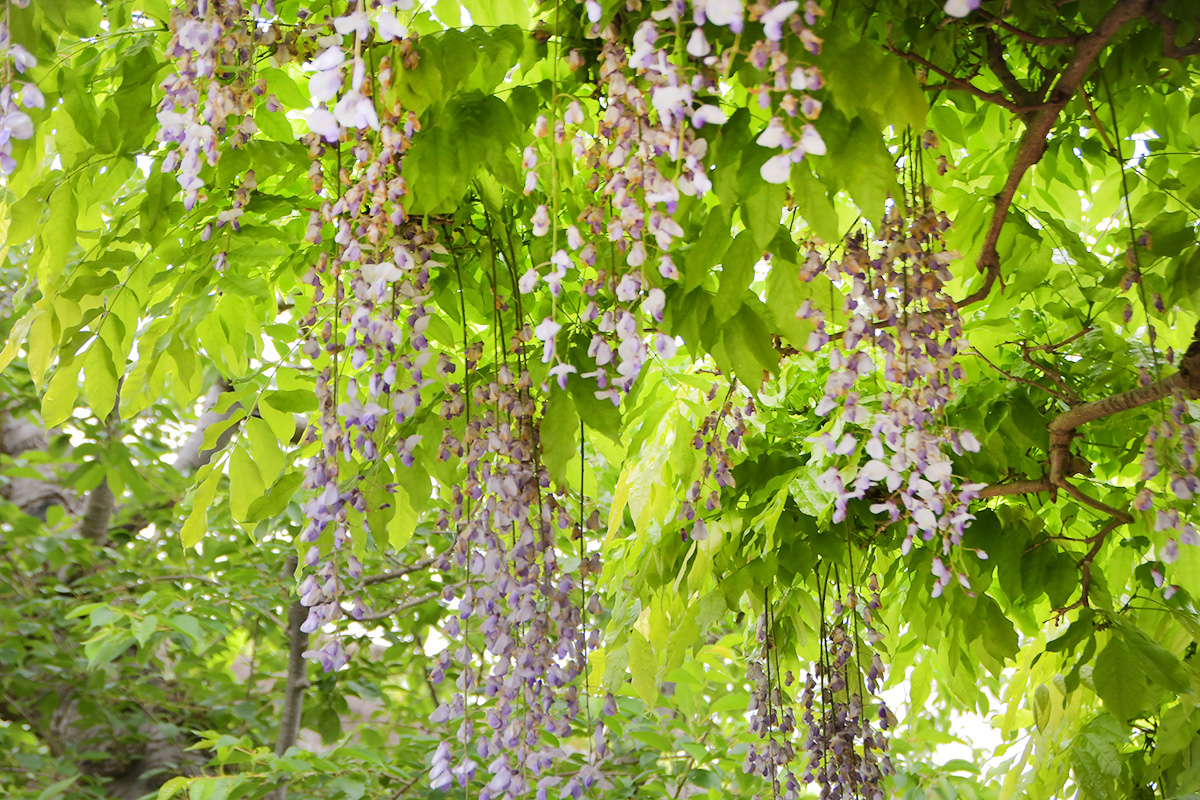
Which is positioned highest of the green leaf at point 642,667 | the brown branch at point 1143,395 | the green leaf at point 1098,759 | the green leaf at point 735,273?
the green leaf at point 735,273

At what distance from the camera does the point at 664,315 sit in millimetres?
1233

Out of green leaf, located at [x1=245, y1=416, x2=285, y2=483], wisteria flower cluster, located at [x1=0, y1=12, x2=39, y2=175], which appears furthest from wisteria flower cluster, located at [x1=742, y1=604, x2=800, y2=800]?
wisteria flower cluster, located at [x1=0, y1=12, x2=39, y2=175]

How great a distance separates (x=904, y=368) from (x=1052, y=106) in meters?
0.36

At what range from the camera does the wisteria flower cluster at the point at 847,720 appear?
1.77 m

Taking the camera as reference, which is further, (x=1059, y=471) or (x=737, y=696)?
(x=737, y=696)

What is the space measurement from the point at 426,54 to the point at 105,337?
0.71 meters

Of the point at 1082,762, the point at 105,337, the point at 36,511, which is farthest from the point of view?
the point at 36,511

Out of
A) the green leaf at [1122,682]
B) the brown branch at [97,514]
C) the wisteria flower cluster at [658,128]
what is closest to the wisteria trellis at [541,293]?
the wisteria flower cluster at [658,128]

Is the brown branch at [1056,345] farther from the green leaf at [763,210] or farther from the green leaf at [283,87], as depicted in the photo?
the green leaf at [283,87]

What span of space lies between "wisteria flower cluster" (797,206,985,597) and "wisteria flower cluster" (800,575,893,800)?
0.66m

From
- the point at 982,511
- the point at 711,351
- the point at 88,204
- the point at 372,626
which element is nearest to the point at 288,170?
the point at 88,204

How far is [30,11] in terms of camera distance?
3.28 ft

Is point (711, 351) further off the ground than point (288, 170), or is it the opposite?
point (288, 170)

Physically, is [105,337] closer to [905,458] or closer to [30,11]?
[30,11]
